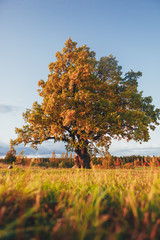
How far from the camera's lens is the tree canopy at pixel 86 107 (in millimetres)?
15297

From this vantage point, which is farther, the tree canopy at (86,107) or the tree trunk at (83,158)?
the tree trunk at (83,158)

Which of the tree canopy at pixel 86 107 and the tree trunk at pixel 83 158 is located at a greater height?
the tree canopy at pixel 86 107

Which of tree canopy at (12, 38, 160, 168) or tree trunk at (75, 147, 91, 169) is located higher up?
tree canopy at (12, 38, 160, 168)

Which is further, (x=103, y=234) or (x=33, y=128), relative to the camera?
(x=33, y=128)

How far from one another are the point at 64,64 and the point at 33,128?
8026 millimetres

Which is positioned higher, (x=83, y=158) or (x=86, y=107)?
(x=86, y=107)

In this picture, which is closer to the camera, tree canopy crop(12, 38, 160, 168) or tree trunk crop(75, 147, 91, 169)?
tree canopy crop(12, 38, 160, 168)

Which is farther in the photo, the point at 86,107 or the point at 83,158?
the point at 83,158

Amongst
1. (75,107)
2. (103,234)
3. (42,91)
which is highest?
(42,91)

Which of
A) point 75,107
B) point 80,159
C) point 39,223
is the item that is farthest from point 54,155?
point 39,223

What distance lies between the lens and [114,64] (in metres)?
19.7

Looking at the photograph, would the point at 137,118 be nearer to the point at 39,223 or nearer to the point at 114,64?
the point at 114,64

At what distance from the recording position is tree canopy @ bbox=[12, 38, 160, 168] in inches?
602

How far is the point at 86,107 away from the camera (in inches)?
605
